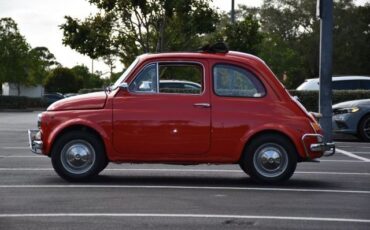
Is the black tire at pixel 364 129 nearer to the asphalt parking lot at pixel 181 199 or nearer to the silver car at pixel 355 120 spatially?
the silver car at pixel 355 120

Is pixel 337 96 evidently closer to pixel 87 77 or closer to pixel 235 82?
pixel 235 82

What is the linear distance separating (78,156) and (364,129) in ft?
34.9

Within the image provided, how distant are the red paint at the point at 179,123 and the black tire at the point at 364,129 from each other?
935 cm

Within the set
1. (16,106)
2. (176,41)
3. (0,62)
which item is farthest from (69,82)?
(176,41)

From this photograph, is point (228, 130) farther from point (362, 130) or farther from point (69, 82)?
point (69, 82)

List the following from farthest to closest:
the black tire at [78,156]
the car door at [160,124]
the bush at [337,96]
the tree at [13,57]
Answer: the tree at [13,57], the bush at [337,96], the black tire at [78,156], the car door at [160,124]

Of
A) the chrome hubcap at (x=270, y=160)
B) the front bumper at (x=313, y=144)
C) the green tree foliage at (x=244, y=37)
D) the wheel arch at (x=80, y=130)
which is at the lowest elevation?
the chrome hubcap at (x=270, y=160)

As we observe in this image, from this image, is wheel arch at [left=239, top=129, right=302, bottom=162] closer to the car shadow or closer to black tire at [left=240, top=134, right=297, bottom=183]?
black tire at [left=240, top=134, right=297, bottom=183]

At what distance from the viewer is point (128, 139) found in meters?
10.6

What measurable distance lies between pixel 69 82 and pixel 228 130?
85.6m

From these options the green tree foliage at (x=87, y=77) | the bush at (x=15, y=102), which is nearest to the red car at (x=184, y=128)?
the bush at (x=15, y=102)

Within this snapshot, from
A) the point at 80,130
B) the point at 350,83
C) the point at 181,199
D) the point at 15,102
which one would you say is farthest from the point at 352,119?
the point at 15,102

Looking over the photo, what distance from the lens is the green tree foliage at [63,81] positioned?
94562 millimetres

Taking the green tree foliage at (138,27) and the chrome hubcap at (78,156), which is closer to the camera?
the chrome hubcap at (78,156)
